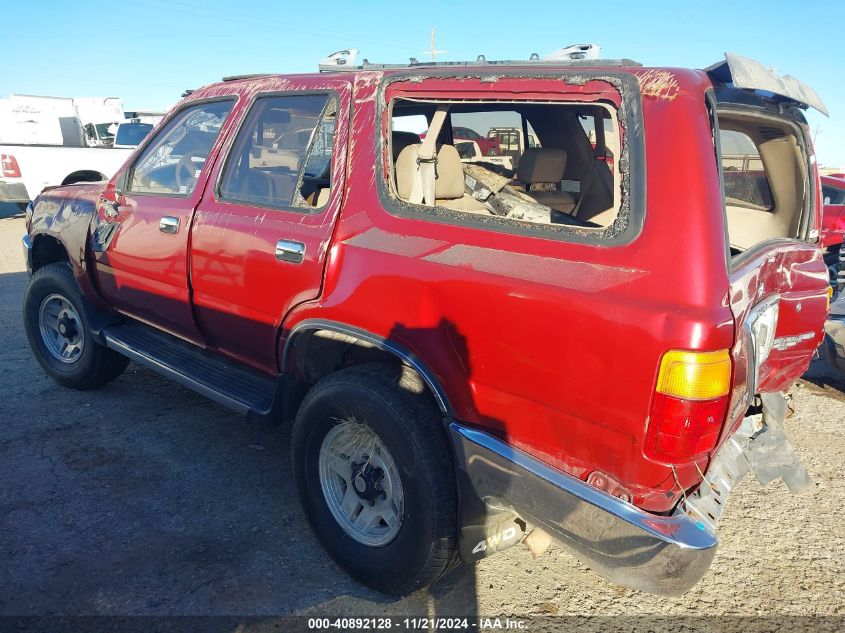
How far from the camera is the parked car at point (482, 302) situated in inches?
72.2

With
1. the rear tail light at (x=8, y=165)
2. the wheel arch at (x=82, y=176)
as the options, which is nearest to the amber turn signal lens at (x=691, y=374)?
the wheel arch at (x=82, y=176)

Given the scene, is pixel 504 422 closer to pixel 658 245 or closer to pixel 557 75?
pixel 658 245

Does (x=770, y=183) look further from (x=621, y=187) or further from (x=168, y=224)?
(x=168, y=224)

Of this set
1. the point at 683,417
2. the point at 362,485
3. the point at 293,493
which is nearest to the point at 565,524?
the point at 683,417

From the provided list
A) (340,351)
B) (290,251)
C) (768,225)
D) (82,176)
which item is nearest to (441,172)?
(290,251)

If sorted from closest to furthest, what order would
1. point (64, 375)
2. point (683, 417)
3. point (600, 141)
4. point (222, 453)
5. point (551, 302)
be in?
point (683, 417)
point (551, 302)
point (222, 453)
point (600, 141)
point (64, 375)

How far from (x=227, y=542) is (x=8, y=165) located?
1124 centimetres

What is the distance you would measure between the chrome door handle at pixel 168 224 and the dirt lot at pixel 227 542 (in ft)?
4.16

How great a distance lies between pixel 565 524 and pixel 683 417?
503mm

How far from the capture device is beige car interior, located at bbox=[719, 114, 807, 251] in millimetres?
3072

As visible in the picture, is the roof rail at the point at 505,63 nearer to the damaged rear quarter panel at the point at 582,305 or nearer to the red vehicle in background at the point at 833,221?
the damaged rear quarter panel at the point at 582,305

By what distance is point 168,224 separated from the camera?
336 cm

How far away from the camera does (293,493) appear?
329 cm

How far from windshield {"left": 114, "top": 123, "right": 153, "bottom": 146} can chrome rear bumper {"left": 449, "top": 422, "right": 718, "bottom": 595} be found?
1392cm
